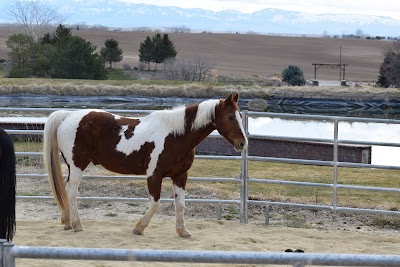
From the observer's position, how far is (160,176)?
23.2 ft

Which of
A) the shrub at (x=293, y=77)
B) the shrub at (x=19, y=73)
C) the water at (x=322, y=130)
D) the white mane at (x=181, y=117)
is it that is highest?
the white mane at (x=181, y=117)

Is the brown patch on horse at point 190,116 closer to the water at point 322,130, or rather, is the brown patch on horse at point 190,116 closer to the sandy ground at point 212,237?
the sandy ground at point 212,237

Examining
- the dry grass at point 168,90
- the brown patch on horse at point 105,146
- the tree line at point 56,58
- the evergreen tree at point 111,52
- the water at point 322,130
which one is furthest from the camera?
the evergreen tree at point 111,52

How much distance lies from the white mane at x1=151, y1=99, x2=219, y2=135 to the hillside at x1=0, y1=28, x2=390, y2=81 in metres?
49.7

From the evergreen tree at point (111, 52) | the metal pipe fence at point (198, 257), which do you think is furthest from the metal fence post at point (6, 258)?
the evergreen tree at point (111, 52)

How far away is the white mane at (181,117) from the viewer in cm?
705

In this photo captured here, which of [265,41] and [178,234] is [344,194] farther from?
[265,41]

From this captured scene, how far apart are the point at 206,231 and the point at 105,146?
1.35 meters

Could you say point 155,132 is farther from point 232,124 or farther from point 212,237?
point 212,237

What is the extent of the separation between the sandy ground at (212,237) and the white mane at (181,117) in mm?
1073

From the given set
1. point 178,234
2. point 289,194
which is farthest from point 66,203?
point 289,194

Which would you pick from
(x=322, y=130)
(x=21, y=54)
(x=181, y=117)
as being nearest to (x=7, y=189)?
(x=181, y=117)

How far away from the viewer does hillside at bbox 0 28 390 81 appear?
2571 inches

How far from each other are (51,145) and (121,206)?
2224mm
